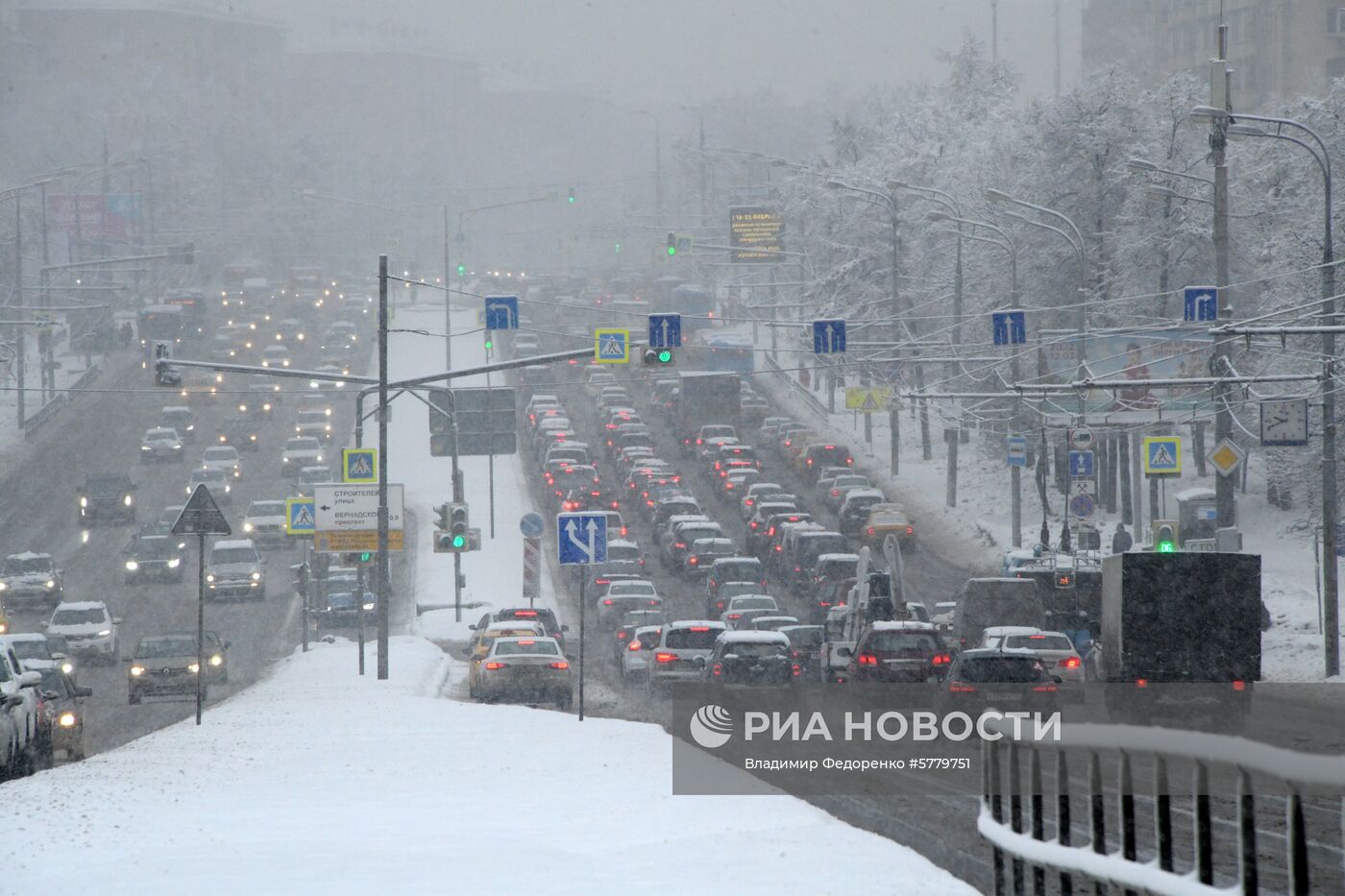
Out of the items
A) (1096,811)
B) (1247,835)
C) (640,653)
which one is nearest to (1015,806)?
(1096,811)

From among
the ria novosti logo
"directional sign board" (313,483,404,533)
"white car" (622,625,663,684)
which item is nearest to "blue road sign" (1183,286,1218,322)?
"white car" (622,625,663,684)

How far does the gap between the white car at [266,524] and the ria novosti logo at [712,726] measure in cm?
3756

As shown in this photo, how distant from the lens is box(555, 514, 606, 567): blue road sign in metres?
23.5

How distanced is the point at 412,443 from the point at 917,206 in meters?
27.9

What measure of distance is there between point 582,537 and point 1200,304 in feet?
49.6

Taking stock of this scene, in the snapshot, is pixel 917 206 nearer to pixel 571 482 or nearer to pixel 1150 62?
pixel 571 482

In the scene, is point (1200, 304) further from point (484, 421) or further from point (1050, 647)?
point (484, 421)

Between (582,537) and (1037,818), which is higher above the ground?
(582,537)

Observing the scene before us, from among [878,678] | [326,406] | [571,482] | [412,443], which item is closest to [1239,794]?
[878,678]

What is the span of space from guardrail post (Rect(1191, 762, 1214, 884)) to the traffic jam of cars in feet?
44.8

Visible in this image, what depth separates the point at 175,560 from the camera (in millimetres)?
55438

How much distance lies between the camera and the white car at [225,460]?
239ft

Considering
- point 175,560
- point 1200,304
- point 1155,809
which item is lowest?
point 175,560

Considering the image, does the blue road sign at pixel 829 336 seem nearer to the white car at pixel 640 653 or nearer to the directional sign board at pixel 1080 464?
the directional sign board at pixel 1080 464
